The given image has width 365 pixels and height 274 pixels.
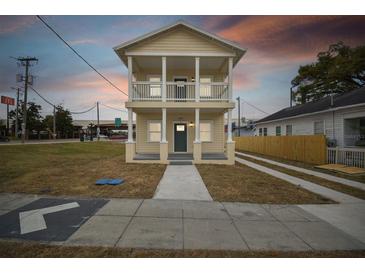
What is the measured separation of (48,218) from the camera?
414 cm

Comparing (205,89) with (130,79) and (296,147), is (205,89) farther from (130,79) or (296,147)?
(296,147)

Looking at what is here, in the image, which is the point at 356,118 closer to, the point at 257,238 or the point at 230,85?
the point at 230,85

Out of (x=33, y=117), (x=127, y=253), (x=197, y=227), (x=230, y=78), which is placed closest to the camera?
(x=127, y=253)

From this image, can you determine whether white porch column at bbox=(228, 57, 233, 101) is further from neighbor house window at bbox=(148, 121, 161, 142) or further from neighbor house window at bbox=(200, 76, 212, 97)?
neighbor house window at bbox=(148, 121, 161, 142)

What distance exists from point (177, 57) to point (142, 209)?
33.1ft

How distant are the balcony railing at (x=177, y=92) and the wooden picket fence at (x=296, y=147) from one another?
6.19 meters

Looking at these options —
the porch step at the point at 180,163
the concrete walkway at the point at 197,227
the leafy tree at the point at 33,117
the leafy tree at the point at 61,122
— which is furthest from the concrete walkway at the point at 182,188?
the leafy tree at the point at 61,122

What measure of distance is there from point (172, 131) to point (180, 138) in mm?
752

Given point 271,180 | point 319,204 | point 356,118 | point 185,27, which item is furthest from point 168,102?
point 356,118

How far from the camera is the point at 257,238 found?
3.47 meters

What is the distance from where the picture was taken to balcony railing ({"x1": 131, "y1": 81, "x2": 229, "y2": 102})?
1245cm

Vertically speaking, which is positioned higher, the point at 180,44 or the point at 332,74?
the point at 332,74

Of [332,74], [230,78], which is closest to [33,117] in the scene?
[230,78]

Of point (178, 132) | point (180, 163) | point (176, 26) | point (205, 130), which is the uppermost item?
point (176, 26)
